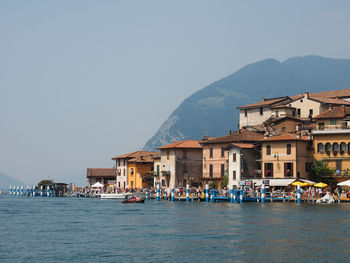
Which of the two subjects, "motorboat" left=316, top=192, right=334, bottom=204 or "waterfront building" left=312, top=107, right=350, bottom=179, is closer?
"motorboat" left=316, top=192, right=334, bottom=204

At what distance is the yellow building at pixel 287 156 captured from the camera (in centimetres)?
8738

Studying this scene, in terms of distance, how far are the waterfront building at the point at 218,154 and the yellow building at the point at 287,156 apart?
312 inches

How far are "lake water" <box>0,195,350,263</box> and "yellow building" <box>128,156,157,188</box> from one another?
194 ft

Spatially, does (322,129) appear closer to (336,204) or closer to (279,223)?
(336,204)

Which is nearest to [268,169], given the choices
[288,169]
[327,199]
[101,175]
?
[288,169]

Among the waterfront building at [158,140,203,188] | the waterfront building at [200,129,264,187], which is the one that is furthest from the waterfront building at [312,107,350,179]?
the waterfront building at [158,140,203,188]

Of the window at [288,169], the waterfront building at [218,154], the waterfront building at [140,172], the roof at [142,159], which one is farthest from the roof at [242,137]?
the roof at [142,159]

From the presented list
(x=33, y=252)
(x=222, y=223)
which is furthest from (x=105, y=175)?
(x=33, y=252)

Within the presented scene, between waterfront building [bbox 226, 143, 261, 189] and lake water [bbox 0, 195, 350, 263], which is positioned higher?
waterfront building [bbox 226, 143, 261, 189]

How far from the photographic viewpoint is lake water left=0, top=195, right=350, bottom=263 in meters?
36.0

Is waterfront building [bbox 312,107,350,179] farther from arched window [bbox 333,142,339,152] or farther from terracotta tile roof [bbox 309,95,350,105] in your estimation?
terracotta tile roof [bbox 309,95,350,105]

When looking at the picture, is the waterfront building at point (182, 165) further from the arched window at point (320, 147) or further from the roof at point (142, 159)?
the arched window at point (320, 147)

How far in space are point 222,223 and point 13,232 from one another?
17762mm

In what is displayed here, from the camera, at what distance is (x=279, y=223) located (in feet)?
175
